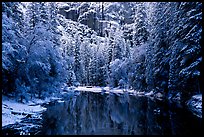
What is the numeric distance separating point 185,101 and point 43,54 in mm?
17996

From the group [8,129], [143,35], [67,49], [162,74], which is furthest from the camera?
[67,49]

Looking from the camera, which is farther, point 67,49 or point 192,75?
point 67,49

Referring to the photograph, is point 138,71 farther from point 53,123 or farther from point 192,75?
point 53,123

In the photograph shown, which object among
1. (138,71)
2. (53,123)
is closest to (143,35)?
(138,71)

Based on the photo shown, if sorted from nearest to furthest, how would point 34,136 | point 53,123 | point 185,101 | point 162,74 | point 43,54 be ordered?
point 34,136 < point 53,123 < point 185,101 < point 43,54 < point 162,74

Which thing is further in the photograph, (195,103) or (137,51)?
(137,51)

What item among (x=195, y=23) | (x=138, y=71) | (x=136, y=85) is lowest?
(x=136, y=85)

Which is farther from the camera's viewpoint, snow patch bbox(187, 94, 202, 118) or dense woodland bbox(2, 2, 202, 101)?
dense woodland bbox(2, 2, 202, 101)

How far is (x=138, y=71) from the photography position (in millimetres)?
47250

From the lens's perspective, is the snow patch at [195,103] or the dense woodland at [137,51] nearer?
the snow patch at [195,103]

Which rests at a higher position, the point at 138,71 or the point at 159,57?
the point at 159,57

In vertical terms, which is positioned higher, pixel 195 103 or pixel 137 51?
pixel 137 51

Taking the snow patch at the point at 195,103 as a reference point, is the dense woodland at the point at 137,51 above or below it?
above

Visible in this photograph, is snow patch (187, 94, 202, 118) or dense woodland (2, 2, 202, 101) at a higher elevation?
dense woodland (2, 2, 202, 101)
